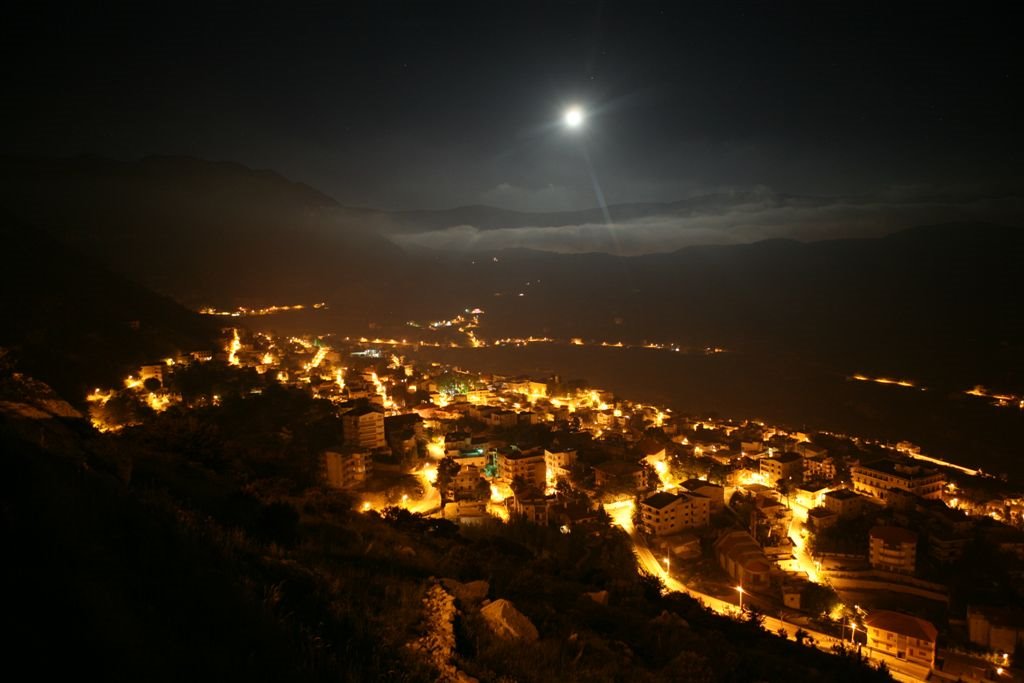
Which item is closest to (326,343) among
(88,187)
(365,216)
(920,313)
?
(88,187)

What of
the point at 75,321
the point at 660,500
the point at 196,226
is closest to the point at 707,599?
the point at 660,500

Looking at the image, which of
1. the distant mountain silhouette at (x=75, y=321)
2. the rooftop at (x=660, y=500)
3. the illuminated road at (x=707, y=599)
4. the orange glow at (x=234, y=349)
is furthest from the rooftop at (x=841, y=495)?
the orange glow at (x=234, y=349)

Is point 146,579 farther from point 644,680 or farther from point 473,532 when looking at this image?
point 473,532

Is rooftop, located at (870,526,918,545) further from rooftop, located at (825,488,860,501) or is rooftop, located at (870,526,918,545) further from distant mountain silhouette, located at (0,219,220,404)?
distant mountain silhouette, located at (0,219,220,404)

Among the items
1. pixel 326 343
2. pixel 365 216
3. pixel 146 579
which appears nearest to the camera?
pixel 146 579

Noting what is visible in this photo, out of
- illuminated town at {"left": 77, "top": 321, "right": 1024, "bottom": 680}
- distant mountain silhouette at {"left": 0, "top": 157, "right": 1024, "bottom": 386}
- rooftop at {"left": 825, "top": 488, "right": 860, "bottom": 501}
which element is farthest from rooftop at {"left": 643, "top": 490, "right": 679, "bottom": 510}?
distant mountain silhouette at {"left": 0, "top": 157, "right": 1024, "bottom": 386}

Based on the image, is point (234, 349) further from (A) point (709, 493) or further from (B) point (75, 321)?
(A) point (709, 493)

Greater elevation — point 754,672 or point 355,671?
point 355,671
